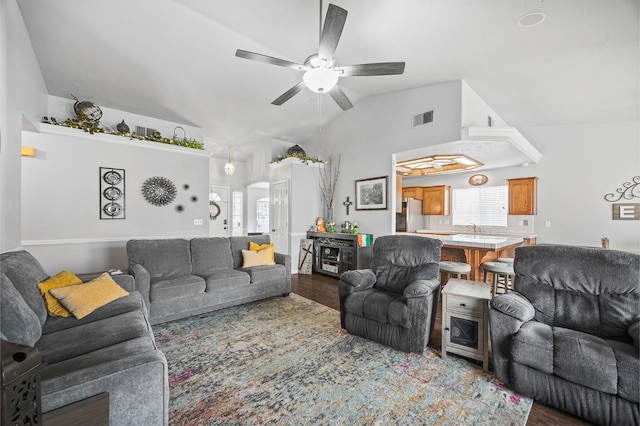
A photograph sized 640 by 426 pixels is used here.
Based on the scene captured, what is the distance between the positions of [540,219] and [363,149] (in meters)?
4.13

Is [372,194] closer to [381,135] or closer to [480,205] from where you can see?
[381,135]

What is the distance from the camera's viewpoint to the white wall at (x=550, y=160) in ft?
15.3

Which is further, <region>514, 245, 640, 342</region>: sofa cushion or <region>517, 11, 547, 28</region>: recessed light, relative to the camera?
<region>517, 11, 547, 28</region>: recessed light

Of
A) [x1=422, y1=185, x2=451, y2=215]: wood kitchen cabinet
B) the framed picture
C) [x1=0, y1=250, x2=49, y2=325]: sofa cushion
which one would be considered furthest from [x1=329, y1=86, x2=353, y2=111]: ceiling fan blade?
[x1=422, y1=185, x2=451, y2=215]: wood kitchen cabinet

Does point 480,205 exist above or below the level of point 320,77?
below

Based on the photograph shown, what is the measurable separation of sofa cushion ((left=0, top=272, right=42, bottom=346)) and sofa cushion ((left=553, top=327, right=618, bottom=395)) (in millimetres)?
3358

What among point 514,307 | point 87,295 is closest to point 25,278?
point 87,295

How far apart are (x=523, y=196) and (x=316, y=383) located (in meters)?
6.09

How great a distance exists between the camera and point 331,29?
2172 millimetres

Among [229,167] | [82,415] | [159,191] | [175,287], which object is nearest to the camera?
[82,415]

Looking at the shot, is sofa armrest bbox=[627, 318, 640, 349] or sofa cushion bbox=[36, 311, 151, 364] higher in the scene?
sofa armrest bbox=[627, 318, 640, 349]

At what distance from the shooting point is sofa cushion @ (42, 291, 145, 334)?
2.02m

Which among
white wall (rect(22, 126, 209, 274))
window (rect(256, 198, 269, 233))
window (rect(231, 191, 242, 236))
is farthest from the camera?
window (rect(256, 198, 269, 233))

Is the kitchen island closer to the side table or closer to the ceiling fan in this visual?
the side table
